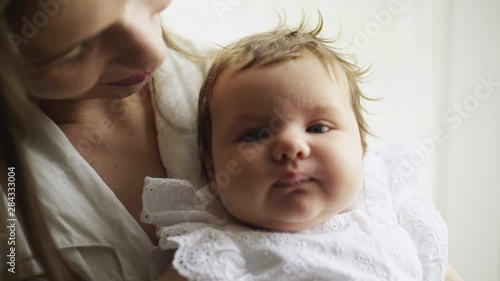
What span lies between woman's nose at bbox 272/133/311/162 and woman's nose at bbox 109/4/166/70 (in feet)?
0.57

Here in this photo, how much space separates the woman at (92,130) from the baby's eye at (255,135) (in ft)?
0.45

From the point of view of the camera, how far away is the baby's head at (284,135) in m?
0.67

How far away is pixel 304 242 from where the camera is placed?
2.27 ft

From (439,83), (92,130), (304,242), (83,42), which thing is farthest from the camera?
(439,83)

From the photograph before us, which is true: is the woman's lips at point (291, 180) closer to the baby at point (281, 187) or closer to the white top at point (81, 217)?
the baby at point (281, 187)

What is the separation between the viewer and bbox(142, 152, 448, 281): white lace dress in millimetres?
664

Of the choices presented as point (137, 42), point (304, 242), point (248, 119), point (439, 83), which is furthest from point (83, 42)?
point (439, 83)

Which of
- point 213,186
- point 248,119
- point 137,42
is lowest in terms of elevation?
point 213,186

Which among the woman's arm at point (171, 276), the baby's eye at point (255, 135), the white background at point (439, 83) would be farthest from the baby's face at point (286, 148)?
the white background at point (439, 83)

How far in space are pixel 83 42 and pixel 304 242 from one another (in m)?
0.36

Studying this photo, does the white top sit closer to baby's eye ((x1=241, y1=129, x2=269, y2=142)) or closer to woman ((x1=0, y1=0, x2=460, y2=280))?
woman ((x1=0, y1=0, x2=460, y2=280))

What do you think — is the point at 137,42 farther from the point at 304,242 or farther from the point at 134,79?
the point at 304,242

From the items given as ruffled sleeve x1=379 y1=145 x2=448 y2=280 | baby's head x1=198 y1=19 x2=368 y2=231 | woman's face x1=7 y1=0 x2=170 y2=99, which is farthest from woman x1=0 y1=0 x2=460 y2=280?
ruffled sleeve x1=379 y1=145 x2=448 y2=280

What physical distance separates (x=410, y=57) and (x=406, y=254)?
0.60 meters
